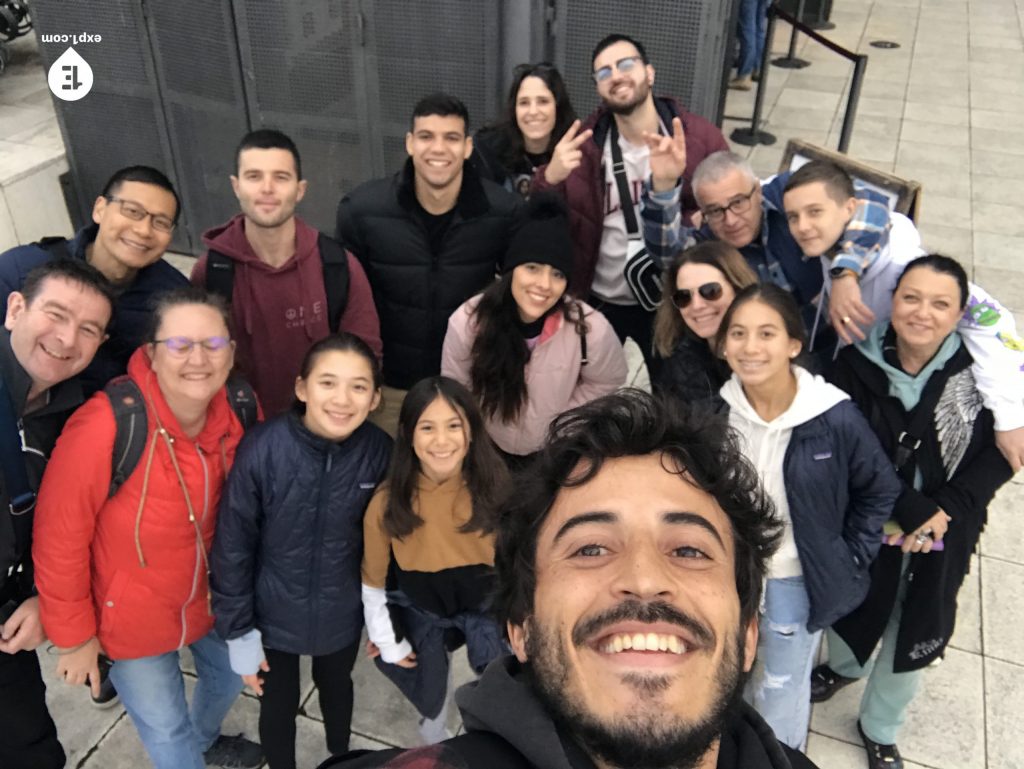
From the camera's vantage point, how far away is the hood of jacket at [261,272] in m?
3.35

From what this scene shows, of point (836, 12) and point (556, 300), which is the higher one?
point (836, 12)

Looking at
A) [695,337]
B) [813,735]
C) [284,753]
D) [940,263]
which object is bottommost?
[813,735]

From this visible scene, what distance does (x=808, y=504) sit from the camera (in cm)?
264

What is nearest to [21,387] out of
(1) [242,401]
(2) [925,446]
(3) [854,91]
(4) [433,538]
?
(1) [242,401]

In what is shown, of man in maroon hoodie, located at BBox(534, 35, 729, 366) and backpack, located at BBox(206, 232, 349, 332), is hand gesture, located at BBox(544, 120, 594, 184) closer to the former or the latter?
man in maroon hoodie, located at BBox(534, 35, 729, 366)

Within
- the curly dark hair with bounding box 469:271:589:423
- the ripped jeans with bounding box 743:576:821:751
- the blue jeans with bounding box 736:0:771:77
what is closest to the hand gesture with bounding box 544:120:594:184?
the curly dark hair with bounding box 469:271:589:423

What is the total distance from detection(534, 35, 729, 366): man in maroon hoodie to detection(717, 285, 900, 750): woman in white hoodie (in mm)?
1186

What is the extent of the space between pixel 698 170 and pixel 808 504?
144 cm

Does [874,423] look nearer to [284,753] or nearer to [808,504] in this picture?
[808,504]

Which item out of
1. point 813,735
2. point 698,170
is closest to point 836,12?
point 698,170

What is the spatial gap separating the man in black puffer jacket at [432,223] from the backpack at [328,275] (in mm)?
213

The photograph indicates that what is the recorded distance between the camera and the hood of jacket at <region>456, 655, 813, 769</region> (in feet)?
4.78

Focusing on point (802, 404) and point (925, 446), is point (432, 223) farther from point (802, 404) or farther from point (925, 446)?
point (925, 446)

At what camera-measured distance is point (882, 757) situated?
3.29m
